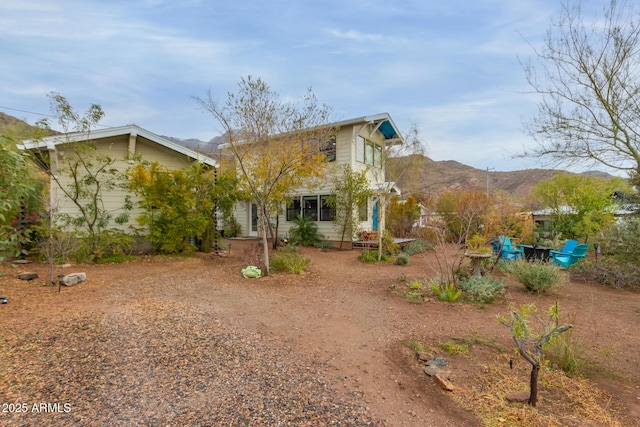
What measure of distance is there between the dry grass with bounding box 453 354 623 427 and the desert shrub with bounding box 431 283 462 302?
85.9 inches

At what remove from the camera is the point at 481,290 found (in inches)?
202

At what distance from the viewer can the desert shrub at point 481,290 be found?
5.09m

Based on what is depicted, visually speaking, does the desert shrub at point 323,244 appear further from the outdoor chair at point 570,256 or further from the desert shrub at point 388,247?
the outdoor chair at point 570,256

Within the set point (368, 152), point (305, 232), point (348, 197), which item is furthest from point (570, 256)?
point (305, 232)

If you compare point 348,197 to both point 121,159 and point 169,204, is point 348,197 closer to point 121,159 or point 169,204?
point 169,204

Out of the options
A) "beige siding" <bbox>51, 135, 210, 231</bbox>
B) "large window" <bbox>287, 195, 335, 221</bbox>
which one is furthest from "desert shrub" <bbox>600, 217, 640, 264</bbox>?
"beige siding" <bbox>51, 135, 210, 231</bbox>

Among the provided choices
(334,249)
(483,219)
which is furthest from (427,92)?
(334,249)

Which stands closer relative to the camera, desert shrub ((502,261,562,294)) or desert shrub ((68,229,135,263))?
desert shrub ((502,261,562,294))

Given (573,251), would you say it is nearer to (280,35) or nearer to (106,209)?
(280,35)

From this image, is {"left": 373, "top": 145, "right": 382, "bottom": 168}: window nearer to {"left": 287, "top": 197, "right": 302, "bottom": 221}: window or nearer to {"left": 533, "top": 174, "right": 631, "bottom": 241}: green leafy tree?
{"left": 287, "top": 197, "right": 302, "bottom": 221}: window

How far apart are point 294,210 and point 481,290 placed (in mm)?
9605

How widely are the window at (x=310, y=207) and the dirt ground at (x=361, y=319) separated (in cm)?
559

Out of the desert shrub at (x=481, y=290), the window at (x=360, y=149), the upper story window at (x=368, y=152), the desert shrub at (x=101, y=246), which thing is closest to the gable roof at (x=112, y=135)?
the desert shrub at (x=101, y=246)

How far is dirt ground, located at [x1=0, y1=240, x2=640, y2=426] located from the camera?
2477 millimetres
